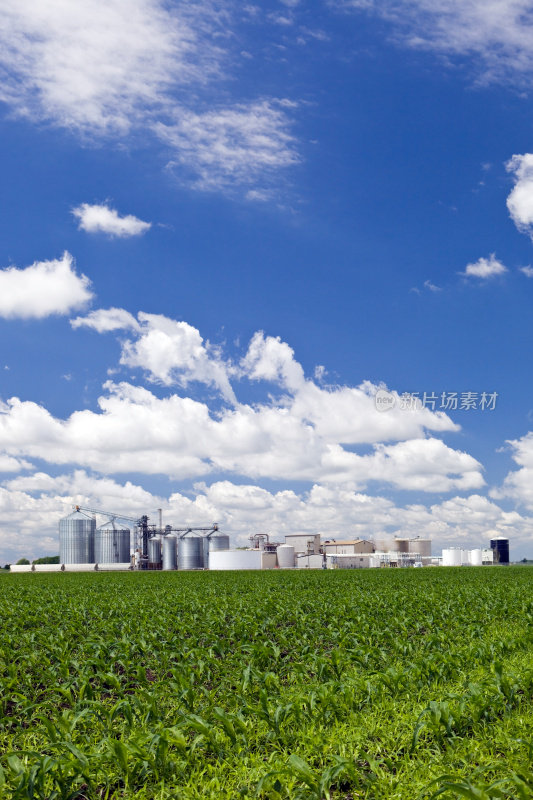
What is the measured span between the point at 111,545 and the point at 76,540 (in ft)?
19.2

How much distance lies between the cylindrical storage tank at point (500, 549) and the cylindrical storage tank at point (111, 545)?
70291 mm

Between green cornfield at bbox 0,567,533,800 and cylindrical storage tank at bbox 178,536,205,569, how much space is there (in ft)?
295

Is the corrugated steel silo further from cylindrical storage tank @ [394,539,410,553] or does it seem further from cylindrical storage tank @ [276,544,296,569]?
cylindrical storage tank @ [276,544,296,569]

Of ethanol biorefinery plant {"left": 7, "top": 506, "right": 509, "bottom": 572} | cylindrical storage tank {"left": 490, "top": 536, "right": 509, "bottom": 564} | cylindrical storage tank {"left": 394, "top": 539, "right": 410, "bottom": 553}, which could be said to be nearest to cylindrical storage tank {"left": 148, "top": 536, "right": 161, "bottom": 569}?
ethanol biorefinery plant {"left": 7, "top": 506, "right": 509, "bottom": 572}

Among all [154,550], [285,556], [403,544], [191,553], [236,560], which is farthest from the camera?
[403,544]

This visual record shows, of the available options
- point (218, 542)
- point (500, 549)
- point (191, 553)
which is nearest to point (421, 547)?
point (500, 549)

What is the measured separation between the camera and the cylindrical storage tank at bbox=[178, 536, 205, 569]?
345 feet

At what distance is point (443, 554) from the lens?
11056 centimetres

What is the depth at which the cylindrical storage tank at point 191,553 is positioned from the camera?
10525cm

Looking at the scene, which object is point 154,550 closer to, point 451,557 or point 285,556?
point 285,556

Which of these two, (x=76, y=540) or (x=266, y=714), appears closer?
(x=266, y=714)

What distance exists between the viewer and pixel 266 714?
347 inches

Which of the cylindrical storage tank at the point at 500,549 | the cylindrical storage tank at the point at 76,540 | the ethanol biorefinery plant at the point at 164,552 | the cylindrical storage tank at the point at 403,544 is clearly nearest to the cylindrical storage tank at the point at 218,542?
the ethanol biorefinery plant at the point at 164,552

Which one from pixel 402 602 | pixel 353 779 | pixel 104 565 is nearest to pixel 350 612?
pixel 402 602
